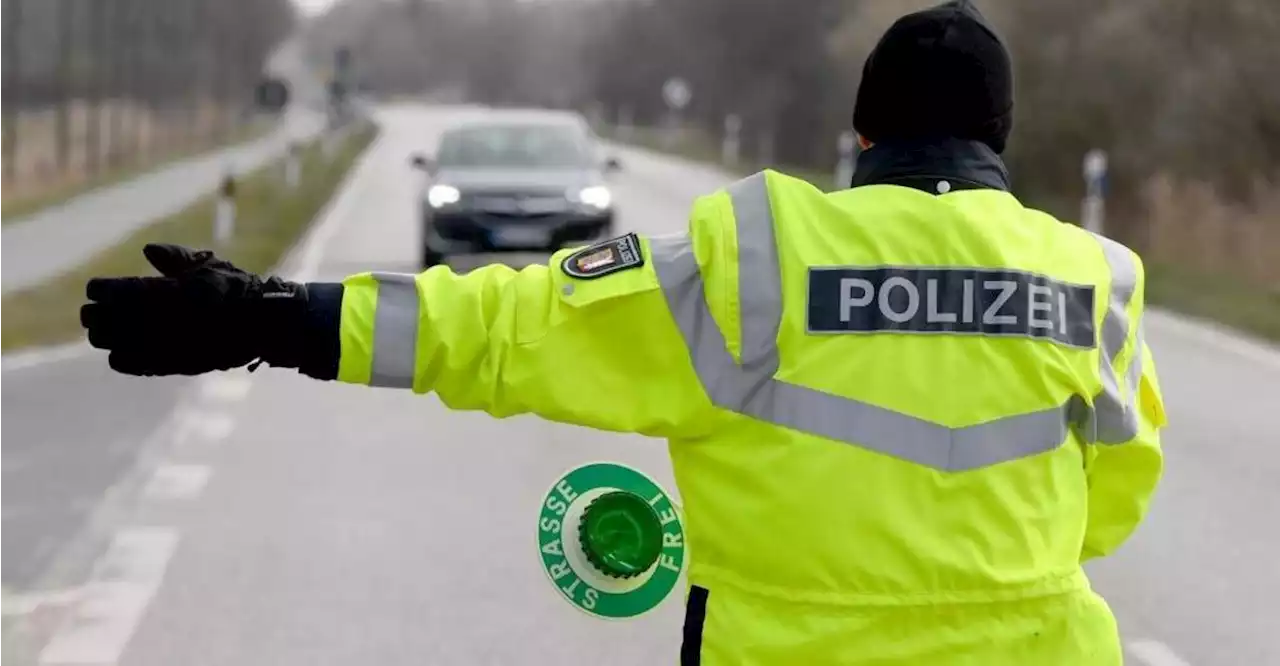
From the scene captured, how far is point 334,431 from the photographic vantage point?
9.70m

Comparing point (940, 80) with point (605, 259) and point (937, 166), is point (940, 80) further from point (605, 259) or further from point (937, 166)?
point (605, 259)

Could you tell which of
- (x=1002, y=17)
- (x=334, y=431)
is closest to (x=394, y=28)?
(x=1002, y=17)

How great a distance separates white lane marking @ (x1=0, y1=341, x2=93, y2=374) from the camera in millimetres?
11773

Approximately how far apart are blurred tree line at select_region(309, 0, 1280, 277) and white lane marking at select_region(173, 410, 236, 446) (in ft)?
27.3

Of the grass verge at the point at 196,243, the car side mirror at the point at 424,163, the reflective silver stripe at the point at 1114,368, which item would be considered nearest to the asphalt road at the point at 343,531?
the grass verge at the point at 196,243

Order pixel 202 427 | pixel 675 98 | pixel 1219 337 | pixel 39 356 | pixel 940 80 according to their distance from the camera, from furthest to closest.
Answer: pixel 675 98
pixel 1219 337
pixel 39 356
pixel 202 427
pixel 940 80

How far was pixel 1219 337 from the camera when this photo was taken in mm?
14523

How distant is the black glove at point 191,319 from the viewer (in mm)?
2367

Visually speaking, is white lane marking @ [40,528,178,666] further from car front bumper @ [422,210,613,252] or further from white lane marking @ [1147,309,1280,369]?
car front bumper @ [422,210,613,252]

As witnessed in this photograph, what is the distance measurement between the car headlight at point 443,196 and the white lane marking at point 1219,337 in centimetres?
645

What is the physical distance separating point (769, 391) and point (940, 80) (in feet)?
1.50

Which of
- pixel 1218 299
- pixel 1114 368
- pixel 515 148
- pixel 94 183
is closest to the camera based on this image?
pixel 1114 368

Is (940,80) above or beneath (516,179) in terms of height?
above

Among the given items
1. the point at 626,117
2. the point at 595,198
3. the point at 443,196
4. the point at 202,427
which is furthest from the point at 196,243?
the point at 626,117
